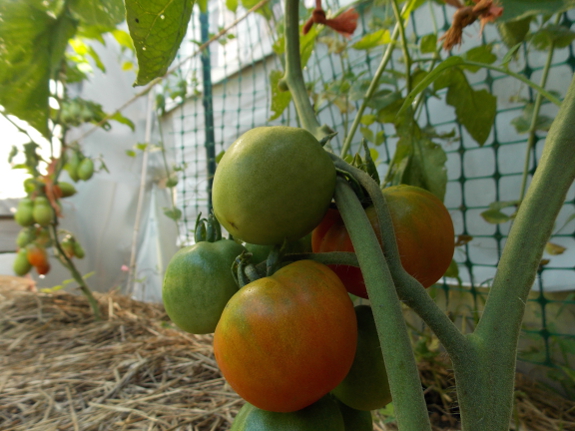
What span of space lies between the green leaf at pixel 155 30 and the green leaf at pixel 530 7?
1.10 ft

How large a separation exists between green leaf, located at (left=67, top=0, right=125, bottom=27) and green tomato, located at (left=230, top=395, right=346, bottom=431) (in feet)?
2.35

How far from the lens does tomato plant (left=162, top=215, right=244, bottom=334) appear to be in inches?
16.2

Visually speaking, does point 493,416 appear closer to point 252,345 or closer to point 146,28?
point 252,345

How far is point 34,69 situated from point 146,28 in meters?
0.45

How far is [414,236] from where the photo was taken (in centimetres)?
38

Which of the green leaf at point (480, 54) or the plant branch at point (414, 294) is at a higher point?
the green leaf at point (480, 54)

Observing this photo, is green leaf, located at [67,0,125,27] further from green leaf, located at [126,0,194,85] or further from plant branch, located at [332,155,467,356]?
plant branch, located at [332,155,467,356]

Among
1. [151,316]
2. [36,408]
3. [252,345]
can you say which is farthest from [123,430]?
[151,316]

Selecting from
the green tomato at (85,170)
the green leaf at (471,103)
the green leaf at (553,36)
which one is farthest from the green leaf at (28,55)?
the green tomato at (85,170)

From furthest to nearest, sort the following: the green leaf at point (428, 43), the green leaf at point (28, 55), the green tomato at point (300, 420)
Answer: the green leaf at point (428, 43)
the green leaf at point (28, 55)
the green tomato at point (300, 420)

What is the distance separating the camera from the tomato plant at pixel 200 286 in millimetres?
411

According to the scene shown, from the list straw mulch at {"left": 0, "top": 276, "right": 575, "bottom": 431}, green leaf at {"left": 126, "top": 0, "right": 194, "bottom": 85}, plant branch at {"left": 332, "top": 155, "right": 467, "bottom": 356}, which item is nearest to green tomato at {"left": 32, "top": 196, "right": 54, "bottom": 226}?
straw mulch at {"left": 0, "top": 276, "right": 575, "bottom": 431}

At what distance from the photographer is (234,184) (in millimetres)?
341

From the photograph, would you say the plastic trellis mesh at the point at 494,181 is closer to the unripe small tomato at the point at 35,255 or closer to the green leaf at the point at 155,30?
the green leaf at the point at 155,30
